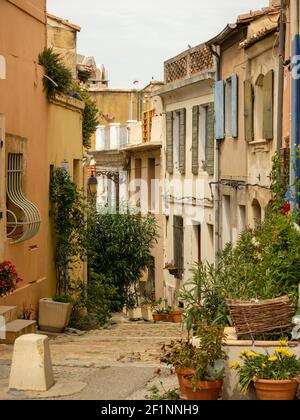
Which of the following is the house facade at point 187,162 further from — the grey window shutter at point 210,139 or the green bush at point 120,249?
the green bush at point 120,249

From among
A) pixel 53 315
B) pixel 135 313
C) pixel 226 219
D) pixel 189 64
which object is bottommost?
pixel 135 313

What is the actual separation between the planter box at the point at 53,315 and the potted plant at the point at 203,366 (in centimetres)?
844

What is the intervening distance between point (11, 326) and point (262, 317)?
5.59m

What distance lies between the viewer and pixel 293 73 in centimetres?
1419

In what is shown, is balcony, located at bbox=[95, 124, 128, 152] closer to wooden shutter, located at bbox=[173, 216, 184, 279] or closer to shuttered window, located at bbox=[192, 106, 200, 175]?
wooden shutter, located at bbox=[173, 216, 184, 279]

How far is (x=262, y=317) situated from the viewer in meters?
10.3

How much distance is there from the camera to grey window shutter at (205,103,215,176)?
26.2 metres

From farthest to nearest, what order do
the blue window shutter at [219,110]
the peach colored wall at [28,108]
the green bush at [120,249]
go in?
the green bush at [120,249] → the blue window shutter at [219,110] → the peach colored wall at [28,108]

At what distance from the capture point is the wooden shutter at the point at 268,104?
19438mm

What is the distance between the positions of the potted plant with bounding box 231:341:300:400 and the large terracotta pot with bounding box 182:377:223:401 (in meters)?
0.25

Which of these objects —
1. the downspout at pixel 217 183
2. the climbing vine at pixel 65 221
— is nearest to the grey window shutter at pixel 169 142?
the downspout at pixel 217 183

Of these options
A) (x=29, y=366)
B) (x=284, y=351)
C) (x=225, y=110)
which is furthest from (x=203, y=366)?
(x=225, y=110)

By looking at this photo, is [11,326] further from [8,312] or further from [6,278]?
[6,278]
